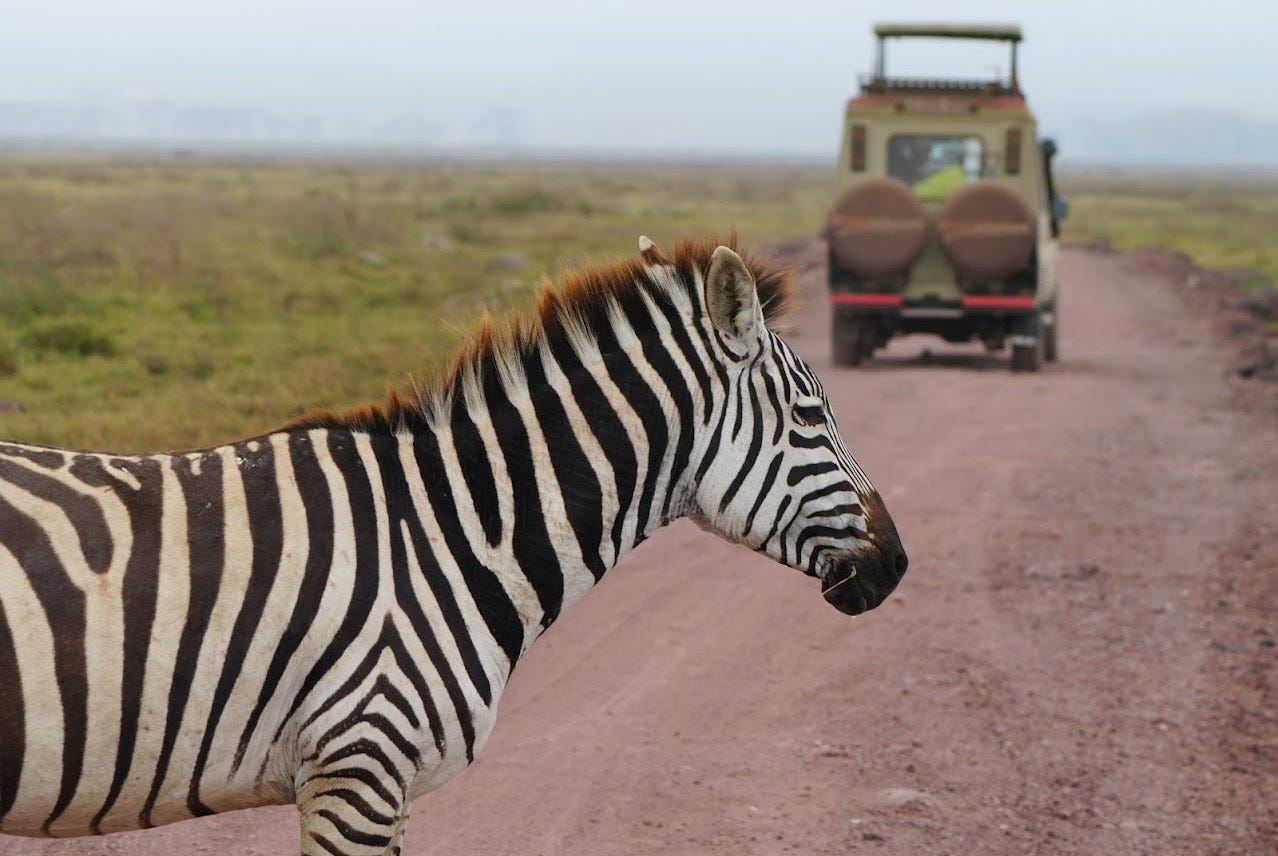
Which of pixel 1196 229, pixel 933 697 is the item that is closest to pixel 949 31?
pixel 933 697

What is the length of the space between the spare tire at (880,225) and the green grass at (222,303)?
9.95 ft

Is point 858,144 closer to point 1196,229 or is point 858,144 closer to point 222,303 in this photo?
point 222,303

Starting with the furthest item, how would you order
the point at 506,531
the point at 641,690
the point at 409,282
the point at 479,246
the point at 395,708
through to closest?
the point at 479,246
the point at 409,282
the point at 641,690
the point at 506,531
the point at 395,708

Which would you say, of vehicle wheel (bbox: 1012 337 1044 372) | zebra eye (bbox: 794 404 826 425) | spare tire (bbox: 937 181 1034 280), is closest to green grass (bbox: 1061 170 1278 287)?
vehicle wheel (bbox: 1012 337 1044 372)

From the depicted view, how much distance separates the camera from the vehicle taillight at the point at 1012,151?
14914 mm

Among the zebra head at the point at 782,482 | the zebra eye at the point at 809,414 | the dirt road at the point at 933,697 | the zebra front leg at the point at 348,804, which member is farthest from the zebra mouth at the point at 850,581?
the dirt road at the point at 933,697

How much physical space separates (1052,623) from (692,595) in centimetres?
163

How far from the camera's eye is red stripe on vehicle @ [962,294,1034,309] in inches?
570

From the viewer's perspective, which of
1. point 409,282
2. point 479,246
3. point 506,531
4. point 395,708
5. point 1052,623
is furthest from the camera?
point 479,246

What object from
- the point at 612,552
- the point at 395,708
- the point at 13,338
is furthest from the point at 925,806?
the point at 13,338

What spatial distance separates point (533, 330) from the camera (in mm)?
3256

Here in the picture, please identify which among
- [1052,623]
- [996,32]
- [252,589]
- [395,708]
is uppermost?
[996,32]

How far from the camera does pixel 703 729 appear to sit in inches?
214

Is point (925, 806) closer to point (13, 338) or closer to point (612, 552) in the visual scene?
point (612, 552)
